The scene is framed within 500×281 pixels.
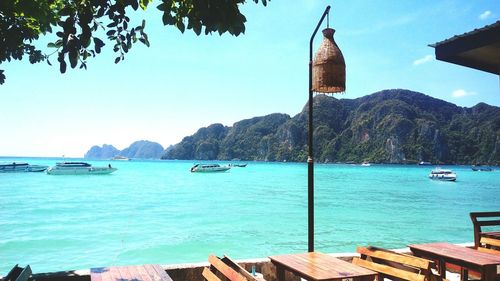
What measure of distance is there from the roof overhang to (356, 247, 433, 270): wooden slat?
300 cm

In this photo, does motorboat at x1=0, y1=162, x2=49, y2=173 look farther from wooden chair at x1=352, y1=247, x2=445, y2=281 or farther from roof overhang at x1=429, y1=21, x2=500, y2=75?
wooden chair at x1=352, y1=247, x2=445, y2=281

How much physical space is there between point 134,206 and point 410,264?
34116mm

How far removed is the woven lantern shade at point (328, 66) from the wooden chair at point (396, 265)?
2015mm

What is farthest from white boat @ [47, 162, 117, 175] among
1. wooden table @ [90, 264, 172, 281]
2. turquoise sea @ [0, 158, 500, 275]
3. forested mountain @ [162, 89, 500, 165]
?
wooden table @ [90, 264, 172, 281]

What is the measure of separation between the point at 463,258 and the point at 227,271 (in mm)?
2707

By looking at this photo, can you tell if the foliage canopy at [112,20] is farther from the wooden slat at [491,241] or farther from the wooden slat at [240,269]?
the wooden slat at [491,241]

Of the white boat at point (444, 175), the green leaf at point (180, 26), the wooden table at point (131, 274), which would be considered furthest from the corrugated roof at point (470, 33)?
the white boat at point (444, 175)

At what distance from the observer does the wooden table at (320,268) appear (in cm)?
351

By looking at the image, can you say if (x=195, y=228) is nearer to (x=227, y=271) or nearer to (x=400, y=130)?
(x=227, y=271)

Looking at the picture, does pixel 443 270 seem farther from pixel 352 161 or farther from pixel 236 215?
pixel 352 161

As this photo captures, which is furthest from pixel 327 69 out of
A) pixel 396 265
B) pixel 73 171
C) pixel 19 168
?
pixel 19 168

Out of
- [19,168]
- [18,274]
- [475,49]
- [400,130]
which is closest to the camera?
[18,274]

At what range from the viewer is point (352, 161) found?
164 m

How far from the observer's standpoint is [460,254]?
4516 millimetres
